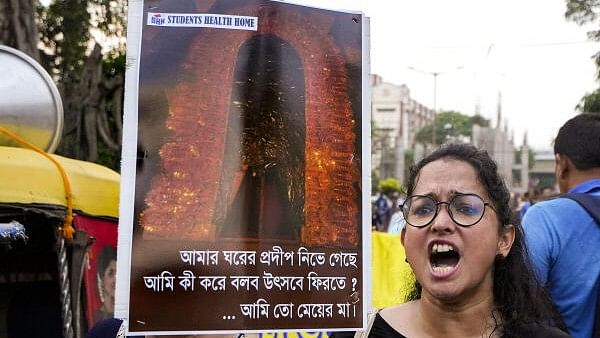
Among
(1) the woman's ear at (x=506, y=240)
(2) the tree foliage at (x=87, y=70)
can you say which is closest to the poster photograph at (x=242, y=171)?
(1) the woman's ear at (x=506, y=240)

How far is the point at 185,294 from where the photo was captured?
6.42 ft

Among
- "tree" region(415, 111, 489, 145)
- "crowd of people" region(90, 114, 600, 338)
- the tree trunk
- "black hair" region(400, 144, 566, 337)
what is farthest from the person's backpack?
"tree" region(415, 111, 489, 145)

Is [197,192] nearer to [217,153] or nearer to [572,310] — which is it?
[217,153]

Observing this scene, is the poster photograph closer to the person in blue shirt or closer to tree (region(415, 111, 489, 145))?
the person in blue shirt

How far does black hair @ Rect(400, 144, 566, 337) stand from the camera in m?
2.08

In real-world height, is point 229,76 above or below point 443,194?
above

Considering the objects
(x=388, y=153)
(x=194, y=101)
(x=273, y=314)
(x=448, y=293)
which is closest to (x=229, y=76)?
(x=194, y=101)

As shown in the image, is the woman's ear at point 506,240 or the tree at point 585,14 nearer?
the woman's ear at point 506,240

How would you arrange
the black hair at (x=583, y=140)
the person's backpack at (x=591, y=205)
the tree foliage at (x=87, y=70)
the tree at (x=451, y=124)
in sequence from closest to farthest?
→ the person's backpack at (x=591, y=205)
the black hair at (x=583, y=140)
the tree foliage at (x=87, y=70)
the tree at (x=451, y=124)

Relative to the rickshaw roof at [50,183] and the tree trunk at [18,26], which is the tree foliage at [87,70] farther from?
the rickshaw roof at [50,183]

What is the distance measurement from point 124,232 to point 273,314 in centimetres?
44

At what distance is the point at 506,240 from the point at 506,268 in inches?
3.0

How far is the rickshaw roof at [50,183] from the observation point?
303 cm

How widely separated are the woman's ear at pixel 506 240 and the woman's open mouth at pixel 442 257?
0.16m
